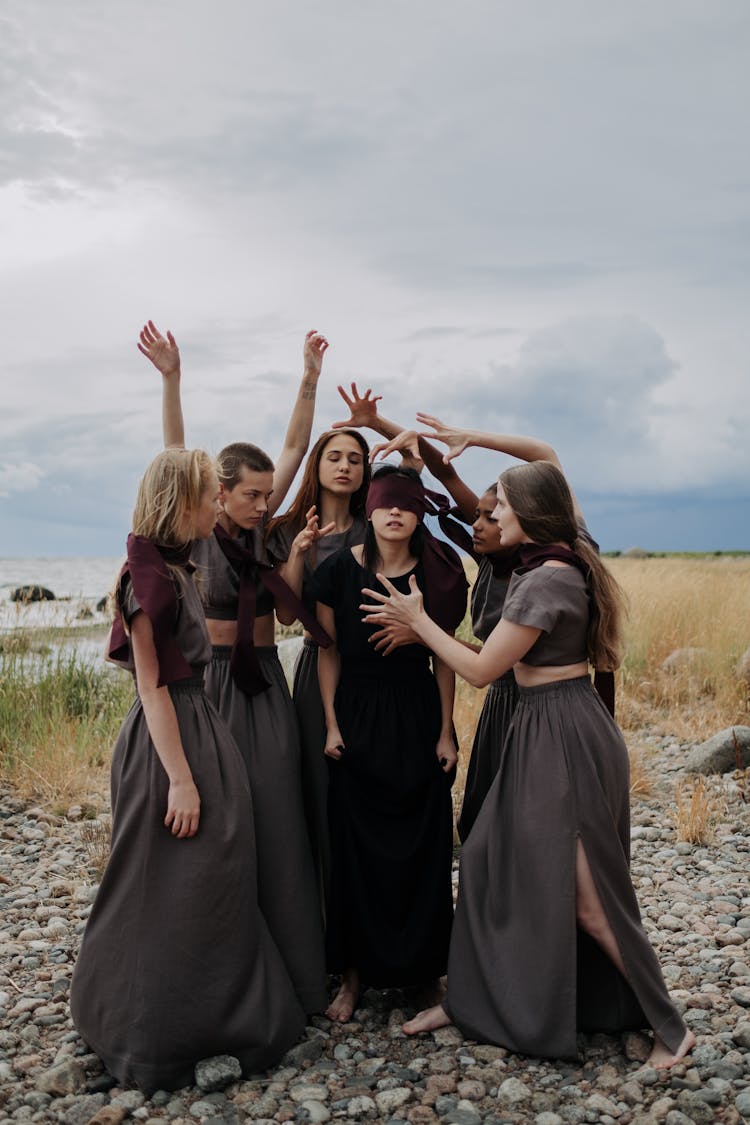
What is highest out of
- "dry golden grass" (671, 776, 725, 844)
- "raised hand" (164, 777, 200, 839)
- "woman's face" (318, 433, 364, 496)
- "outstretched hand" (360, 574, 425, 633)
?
"woman's face" (318, 433, 364, 496)

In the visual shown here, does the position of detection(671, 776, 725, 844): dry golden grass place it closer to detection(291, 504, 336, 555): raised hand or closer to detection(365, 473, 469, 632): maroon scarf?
detection(365, 473, 469, 632): maroon scarf

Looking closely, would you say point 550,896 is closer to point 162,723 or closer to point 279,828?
point 279,828

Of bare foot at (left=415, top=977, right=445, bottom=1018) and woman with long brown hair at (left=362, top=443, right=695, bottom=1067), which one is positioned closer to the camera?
woman with long brown hair at (left=362, top=443, right=695, bottom=1067)

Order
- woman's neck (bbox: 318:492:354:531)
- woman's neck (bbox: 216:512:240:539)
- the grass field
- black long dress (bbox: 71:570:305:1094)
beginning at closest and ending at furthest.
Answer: black long dress (bbox: 71:570:305:1094), woman's neck (bbox: 216:512:240:539), woman's neck (bbox: 318:492:354:531), the grass field

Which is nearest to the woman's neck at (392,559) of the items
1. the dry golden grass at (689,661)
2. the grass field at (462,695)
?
the grass field at (462,695)

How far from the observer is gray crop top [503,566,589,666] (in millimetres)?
3758

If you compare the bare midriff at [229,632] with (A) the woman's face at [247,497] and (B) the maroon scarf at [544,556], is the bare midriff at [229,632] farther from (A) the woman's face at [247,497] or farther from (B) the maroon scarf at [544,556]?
(B) the maroon scarf at [544,556]

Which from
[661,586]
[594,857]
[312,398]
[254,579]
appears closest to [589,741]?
[594,857]

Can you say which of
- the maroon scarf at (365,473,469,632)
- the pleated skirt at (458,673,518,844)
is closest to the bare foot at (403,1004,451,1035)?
the pleated skirt at (458,673,518,844)

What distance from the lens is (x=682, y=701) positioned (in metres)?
11.2

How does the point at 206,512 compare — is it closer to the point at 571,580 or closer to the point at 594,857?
the point at 571,580

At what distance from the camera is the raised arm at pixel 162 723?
144 inches

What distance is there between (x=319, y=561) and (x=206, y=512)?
107 cm

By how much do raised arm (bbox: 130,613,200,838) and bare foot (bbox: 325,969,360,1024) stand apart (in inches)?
46.2
